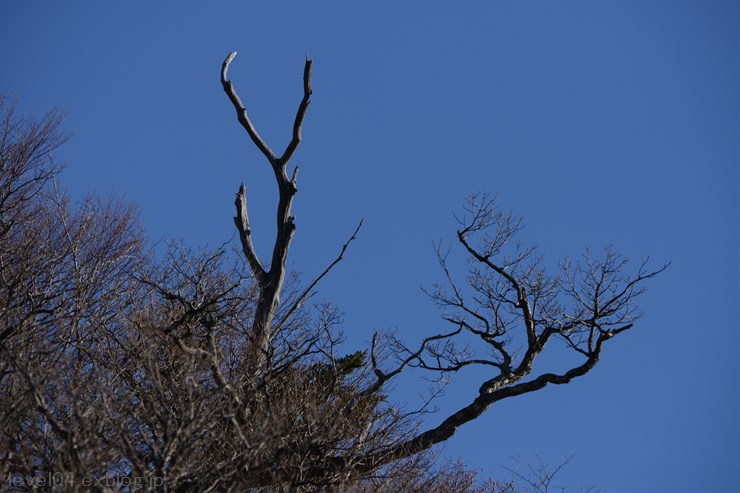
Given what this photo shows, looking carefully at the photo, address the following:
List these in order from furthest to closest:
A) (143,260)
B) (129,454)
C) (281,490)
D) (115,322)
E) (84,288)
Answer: (143,260) → (84,288) → (115,322) → (281,490) → (129,454)

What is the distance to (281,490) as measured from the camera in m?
10.2

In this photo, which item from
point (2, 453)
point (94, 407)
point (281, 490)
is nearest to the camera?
point (94, 407)

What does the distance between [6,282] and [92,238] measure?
4436mm

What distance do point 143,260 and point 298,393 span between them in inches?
304

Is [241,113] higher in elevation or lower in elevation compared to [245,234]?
higher

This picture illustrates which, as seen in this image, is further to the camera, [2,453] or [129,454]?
[2,453]

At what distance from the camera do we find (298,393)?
1180 cm

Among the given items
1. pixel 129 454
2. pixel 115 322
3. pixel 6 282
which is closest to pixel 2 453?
pixel 129 454

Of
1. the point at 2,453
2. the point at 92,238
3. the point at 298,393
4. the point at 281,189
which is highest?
the point at 92,238

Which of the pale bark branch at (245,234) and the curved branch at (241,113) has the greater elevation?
the curved branch at (241,113)

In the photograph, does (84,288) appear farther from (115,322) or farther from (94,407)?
(94,407)

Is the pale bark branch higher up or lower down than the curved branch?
lower down

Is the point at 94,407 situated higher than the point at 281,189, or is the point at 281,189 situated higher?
the point at 281,189

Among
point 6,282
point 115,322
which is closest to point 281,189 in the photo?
point 115,322
